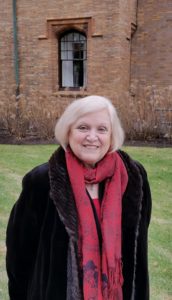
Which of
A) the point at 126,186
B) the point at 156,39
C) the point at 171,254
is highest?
the point at 156,39

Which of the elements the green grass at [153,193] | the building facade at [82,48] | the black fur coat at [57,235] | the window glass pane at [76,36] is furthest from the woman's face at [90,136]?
the window glass pane at [76,36]

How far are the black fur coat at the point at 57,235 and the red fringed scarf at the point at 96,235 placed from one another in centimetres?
4

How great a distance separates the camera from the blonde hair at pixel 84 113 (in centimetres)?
185

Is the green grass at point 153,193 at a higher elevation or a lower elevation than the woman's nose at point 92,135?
lower

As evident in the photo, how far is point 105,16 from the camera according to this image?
12.0 metres

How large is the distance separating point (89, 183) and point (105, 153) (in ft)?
0.59

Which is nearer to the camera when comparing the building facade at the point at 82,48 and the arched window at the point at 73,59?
the building facade at the point at 82,48

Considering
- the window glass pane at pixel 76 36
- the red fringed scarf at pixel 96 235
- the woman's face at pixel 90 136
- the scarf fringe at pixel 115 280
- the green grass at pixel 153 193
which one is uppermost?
the window glass pane at pixel 76 36

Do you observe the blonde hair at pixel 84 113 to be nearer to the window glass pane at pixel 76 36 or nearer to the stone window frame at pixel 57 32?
the stone window frame at pixel 57 32

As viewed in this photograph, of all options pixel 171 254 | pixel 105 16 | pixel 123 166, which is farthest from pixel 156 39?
pixel 123 166

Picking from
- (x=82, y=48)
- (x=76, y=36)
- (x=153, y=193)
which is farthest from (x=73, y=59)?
(x=153, y=193)

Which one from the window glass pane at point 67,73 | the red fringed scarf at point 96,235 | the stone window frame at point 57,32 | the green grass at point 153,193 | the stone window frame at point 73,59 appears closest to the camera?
the red fringed scarf at point 96,235

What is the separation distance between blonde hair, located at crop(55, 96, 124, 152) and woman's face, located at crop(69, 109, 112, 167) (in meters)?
0.02

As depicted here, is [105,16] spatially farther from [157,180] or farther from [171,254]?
[171,254]
